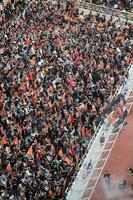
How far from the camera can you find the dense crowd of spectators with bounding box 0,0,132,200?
4359 centimetres

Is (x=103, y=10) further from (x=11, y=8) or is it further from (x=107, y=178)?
(x=107, y=178)

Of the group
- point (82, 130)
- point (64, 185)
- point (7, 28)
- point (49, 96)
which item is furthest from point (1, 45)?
point (64, 185)

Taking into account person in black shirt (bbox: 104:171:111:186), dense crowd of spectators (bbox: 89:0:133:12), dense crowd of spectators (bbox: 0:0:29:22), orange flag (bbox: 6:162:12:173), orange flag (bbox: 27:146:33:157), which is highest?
dense crowd of spectators (bbox: 89:0:133:12)

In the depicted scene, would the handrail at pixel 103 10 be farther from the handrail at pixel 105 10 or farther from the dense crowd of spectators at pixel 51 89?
the dense crowd of spectators at pixel 51 89

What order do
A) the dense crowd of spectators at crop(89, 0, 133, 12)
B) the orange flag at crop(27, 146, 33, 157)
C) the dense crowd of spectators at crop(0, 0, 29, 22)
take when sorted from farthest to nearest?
the dense crowd of spectators at crop(89, 0, 133, 12)
the dense crowd of spectators at crop(0, 0, 29, 22)
the orange flag at crop(27, 146, 33, 157)

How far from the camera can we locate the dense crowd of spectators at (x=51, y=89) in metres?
43.6

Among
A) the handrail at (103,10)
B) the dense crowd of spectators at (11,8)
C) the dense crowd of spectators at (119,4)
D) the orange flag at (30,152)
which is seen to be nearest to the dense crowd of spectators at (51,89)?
the orange flag at (30,152)

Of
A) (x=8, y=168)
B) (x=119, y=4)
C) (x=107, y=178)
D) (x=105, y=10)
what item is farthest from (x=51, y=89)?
(x=119, y=4)

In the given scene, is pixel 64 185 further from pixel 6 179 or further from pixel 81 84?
pixel 81 84

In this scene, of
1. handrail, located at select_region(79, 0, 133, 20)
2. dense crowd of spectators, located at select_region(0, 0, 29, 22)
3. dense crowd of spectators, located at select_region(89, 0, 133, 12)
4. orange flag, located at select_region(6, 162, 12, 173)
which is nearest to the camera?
orange flag, located at select_region(6, 162, 12, 173)

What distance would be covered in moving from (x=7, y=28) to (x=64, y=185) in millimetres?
20315

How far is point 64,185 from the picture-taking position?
4303cm

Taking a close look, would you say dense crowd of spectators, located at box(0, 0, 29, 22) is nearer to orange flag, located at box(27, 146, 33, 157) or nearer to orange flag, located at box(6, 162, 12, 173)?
orange flag, located at box(27, 146, 33, 157)

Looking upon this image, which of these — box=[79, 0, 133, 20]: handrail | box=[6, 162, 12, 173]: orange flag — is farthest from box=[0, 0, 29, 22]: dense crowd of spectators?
box=[6, 162, 12, 173]: orange flag
